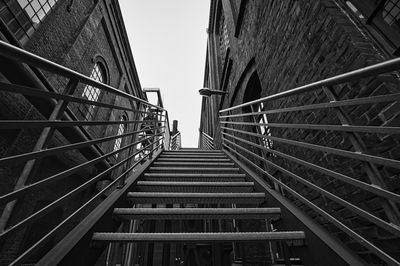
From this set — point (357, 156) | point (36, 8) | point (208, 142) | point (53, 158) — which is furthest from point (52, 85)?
point (357, 156)

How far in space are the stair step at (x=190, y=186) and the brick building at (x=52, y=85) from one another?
1.02 meters

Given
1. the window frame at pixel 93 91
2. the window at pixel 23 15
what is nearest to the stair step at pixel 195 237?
the window at pixel 23 15

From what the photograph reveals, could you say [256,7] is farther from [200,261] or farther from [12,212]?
[200,261]

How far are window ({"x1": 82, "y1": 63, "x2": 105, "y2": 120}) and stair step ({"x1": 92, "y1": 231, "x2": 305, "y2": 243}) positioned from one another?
8.18 m

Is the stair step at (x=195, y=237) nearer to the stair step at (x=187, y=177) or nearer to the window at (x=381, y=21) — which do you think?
the stair step at (x=187, y=177)

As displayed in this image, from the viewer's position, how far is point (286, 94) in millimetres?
1929

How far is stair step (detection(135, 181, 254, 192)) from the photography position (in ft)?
7.68

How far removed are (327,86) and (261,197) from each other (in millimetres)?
1274

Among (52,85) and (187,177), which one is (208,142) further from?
(187,177)

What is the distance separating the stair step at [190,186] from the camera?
2.34m

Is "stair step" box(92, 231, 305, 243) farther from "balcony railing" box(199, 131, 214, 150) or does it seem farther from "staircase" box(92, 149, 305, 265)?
"balcony railing" box(199, 131, 214, 150)

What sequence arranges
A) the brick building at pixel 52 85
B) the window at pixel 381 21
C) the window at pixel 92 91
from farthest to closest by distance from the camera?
1. the window at pixel 92 91
2. the brick building at pixel 52 85
3. the window at pixel 381 21

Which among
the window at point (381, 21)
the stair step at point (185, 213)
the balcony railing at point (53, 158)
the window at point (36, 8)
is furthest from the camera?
the window at point (36, 8)

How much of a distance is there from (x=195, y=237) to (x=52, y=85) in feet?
18.9
